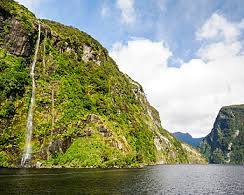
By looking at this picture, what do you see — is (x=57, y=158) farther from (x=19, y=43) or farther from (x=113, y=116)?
(x=19, y=43)

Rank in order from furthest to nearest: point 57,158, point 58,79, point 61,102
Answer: point 58,79 < point 61,102 < point 57,158

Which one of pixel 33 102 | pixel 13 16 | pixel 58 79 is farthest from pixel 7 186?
pixel 13 16

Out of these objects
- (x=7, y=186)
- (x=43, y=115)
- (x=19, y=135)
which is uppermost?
(x=43, y=115)

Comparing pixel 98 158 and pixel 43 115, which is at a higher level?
pixel 43 115

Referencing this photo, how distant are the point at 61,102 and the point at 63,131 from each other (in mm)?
20891

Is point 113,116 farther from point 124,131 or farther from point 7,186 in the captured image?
point 7,186

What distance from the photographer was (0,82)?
548 ft

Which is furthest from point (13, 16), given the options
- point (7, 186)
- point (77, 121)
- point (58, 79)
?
point (7, 186)

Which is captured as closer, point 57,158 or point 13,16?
point 57,158

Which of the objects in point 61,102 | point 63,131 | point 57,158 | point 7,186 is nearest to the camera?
point 7,186

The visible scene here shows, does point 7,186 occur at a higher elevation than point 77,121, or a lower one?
lower

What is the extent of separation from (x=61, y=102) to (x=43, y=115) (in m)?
14.0

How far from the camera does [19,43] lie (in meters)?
194

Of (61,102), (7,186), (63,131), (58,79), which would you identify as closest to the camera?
(7,186)
